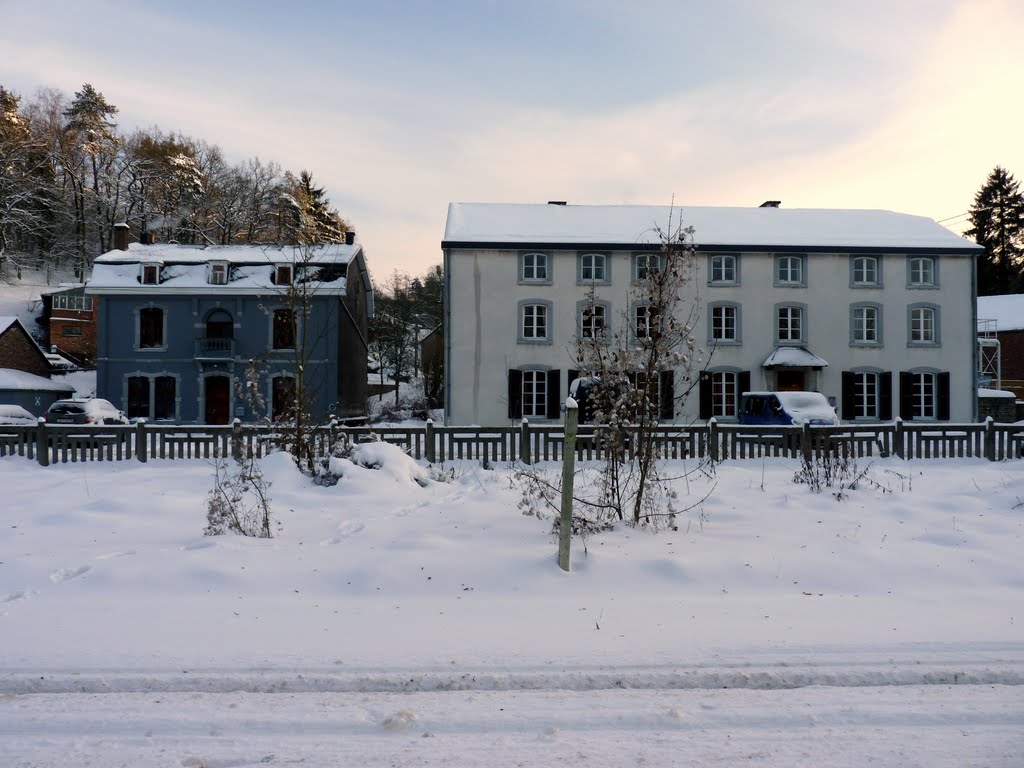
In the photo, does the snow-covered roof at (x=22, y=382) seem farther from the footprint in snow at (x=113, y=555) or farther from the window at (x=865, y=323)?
the window at (x=865, y=323)

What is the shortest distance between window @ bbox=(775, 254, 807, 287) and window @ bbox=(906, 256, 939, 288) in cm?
458

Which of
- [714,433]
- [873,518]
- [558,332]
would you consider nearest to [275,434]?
[714,433]

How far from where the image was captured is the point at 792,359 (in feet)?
→ 94.7

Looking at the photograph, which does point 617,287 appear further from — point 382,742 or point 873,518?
point 382,742

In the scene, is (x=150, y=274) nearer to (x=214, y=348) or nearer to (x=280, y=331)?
(x=214, y=348)

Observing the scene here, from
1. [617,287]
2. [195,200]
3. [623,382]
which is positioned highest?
[195,200]

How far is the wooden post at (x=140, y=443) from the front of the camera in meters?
15.6

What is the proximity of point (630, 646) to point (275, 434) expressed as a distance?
10605 mm

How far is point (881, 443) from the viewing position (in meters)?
16.5

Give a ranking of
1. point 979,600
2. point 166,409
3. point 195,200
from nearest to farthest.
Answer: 1. point 979,600
2. point 166,409
3. point 195,200

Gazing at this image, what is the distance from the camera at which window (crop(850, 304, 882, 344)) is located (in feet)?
98.9

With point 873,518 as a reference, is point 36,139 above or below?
above

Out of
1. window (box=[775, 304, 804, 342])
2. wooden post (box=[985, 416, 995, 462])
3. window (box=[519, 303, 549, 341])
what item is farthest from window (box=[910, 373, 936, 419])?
window (box=[519, 303, 549, 341])

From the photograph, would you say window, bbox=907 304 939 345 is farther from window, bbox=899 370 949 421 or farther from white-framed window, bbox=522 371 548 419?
white-framed window, bbox=522 371 548 419
